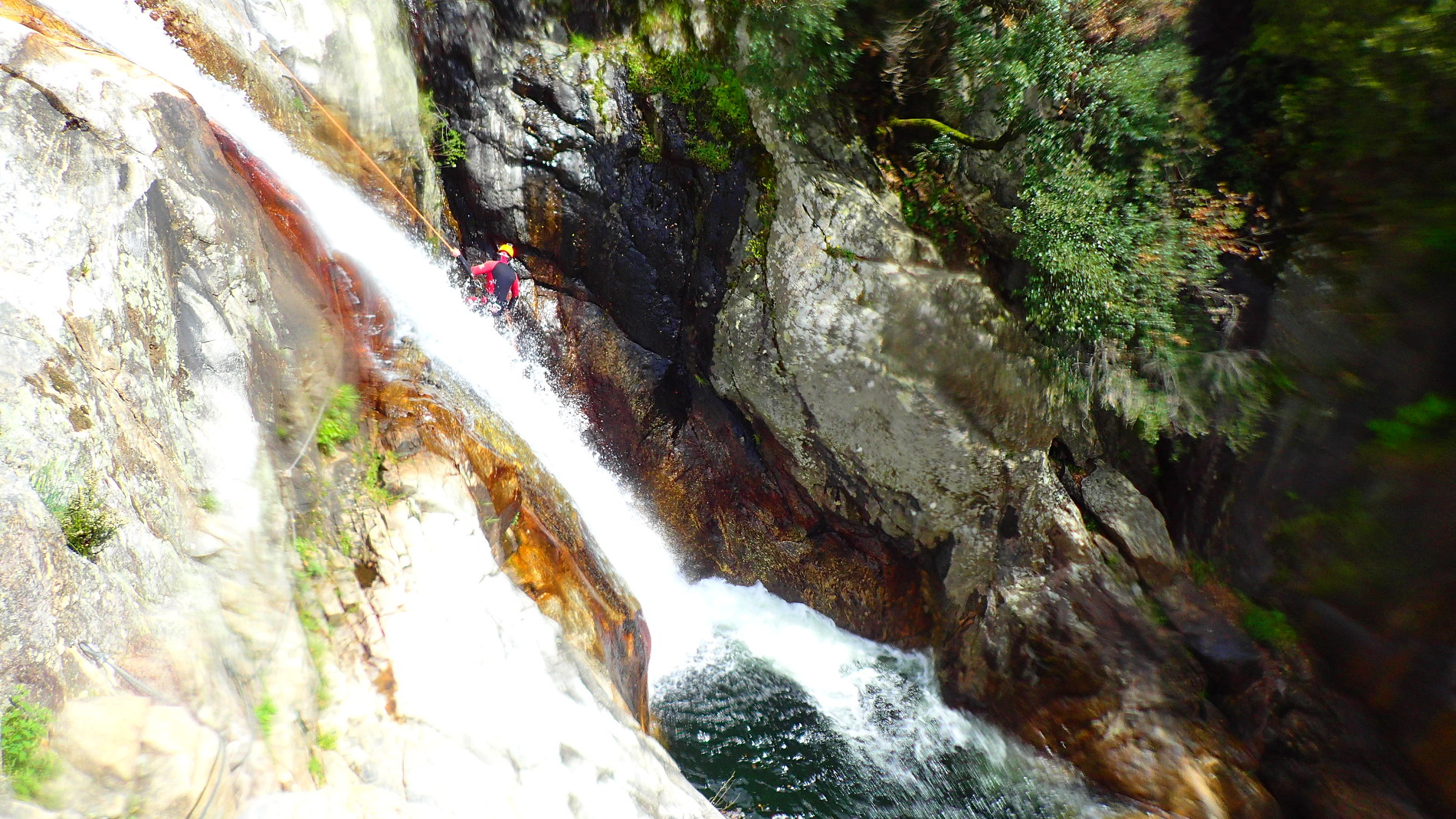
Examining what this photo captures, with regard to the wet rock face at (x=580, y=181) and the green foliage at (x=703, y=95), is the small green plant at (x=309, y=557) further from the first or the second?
the green foliage at (x=703, y=95)

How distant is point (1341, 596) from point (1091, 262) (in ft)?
11.4

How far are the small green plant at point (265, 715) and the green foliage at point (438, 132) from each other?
6.86 metres

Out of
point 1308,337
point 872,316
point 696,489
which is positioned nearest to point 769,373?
point 872,316

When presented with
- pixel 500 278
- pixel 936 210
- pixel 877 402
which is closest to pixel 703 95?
pixel 936 210

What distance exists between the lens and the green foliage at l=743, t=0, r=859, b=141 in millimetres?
6457

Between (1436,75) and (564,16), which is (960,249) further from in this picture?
(564,16)

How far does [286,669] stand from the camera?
366cm

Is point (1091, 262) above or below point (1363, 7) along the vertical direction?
below

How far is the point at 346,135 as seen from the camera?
755 cm

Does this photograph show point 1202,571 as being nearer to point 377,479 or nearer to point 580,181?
point 377,479

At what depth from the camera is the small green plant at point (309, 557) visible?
4125 mm

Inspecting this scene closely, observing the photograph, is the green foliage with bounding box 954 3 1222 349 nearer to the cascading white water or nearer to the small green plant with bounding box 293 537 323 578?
the cascading white water


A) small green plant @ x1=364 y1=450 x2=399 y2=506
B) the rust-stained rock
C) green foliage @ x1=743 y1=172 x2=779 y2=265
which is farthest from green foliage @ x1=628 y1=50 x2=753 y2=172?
small green plant @ x1=364 y1=450 x2=399 y2=506

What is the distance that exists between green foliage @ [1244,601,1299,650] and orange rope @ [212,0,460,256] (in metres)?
9.88
